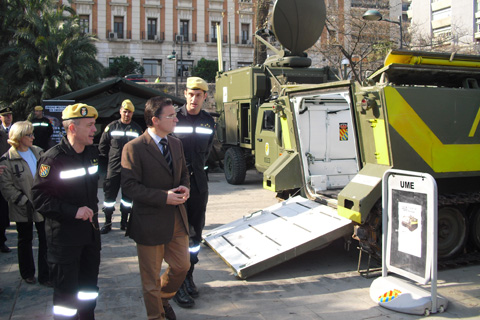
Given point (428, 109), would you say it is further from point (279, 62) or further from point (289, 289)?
point (279, 62)

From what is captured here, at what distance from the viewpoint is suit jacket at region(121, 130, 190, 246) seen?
362 centimetres

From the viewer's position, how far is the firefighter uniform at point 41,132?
32.0ft

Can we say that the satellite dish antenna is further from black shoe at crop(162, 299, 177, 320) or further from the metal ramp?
black shoe at crop(162, 299, 177, 320)

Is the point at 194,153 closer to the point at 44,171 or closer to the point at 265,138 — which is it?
the point at 44,171

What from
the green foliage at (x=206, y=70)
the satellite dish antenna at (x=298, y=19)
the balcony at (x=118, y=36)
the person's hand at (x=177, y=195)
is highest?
the balcony at (x=118, y=36)

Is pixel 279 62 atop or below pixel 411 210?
atop

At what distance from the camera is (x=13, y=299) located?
4.61 m

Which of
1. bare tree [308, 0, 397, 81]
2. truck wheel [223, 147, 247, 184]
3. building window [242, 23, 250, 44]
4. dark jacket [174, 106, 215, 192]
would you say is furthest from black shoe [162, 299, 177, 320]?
building window [242, 23, 250, 44]

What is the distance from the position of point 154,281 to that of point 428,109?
3.56 meters

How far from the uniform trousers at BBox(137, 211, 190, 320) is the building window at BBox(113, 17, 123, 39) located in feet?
156

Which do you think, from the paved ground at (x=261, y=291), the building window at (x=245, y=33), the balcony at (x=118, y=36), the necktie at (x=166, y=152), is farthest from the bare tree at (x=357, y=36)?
the balcony at (x=118, y=36)

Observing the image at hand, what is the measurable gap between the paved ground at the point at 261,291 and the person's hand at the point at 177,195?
1215mm

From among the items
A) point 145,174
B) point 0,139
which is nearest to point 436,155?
point 145,174

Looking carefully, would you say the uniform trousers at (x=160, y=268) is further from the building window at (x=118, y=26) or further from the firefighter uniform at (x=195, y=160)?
the building window at (x=118, y=26)
